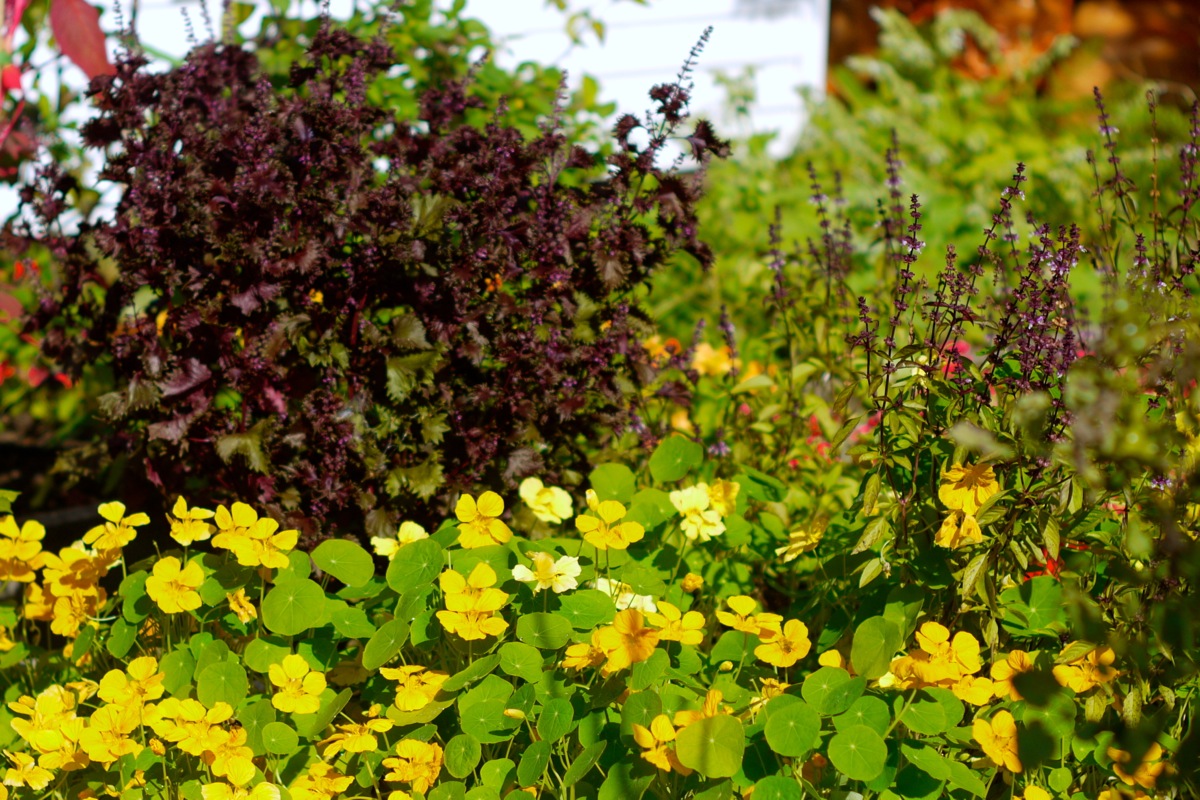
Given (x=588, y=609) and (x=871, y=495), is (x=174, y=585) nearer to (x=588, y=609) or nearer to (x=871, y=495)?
(x=588, y=609)

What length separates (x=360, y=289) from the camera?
2104 millimetres

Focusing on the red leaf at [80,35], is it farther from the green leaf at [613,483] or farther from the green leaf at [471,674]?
the green leaf at [471,674]

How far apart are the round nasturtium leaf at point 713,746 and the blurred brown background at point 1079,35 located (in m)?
5.59

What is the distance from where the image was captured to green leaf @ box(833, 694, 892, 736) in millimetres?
1550

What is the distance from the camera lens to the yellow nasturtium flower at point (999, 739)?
1.54 meters

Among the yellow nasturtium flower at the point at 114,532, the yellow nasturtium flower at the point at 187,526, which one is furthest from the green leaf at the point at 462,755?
the yellow nasturtium flower at the point at 114,532

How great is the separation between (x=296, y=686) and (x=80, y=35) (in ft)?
5.59

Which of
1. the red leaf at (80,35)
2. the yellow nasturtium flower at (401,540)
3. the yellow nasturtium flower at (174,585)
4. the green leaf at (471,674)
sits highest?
the red leaf at (80,35)

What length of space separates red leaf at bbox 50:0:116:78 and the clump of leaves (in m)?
0.35

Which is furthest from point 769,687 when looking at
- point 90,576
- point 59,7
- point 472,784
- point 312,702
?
point 59,7

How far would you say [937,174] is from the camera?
205 inches

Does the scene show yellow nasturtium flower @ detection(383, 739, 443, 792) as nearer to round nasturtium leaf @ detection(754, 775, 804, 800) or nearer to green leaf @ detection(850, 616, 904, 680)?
round nasturtium leaf @ detection(754, 775, 804, 800)

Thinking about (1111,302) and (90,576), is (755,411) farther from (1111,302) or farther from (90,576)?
(90,576)

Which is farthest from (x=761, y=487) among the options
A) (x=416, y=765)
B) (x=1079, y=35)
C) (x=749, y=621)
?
(x=1079, y=35)
